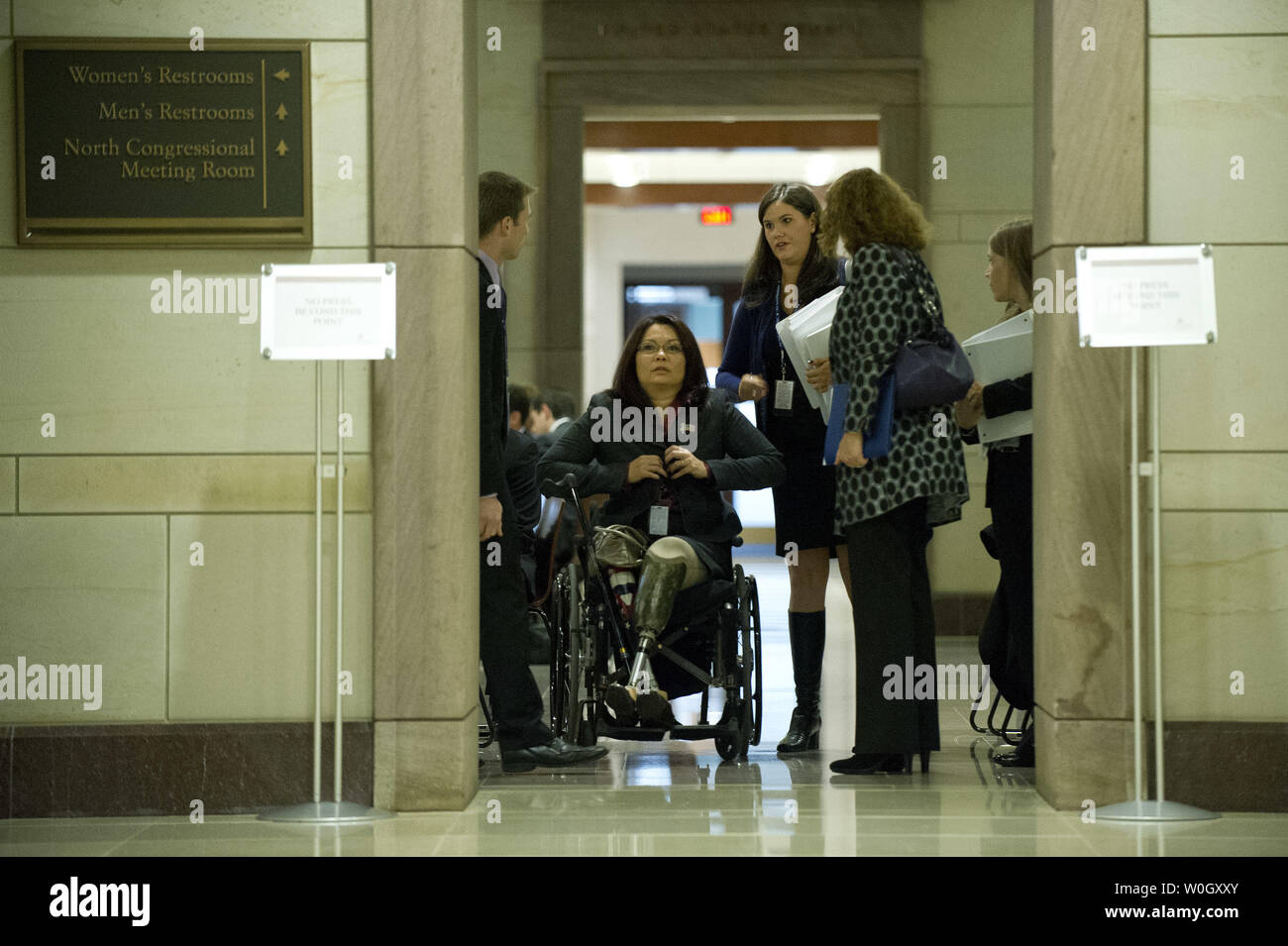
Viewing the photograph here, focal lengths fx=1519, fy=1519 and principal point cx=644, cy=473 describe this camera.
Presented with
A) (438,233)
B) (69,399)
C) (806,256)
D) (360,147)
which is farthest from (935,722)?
(69,399)

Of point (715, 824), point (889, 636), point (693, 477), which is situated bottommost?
point (715, 824)

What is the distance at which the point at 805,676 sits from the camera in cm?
531

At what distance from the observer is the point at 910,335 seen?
4.71 m

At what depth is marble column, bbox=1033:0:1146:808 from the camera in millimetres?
4203

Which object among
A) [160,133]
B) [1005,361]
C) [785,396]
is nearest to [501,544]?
[785,396]

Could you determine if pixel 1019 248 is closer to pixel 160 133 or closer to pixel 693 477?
pixel 693 477

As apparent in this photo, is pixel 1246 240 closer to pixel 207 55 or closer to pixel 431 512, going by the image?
pixel 431 512

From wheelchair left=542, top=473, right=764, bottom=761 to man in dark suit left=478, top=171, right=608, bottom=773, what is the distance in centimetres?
A: 18

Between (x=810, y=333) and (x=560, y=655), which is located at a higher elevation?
(x=810, y=333)

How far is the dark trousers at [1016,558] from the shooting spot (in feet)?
Result: 16.1

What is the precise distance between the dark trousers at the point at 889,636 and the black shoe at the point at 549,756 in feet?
2.97

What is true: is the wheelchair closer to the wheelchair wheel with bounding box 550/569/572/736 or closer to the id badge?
the wheelchair wheel with bounding box 550/569/572/736

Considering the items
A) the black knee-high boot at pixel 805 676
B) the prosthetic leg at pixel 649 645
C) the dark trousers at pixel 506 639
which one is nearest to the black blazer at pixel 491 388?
the dark trousers at pixel 506 639

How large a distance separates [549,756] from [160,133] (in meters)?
2.27
